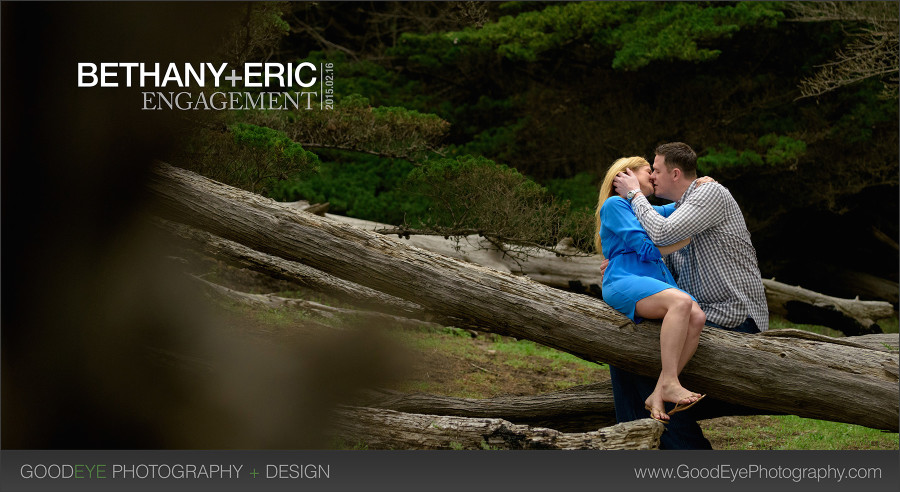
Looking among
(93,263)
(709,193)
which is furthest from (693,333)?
(93,263)

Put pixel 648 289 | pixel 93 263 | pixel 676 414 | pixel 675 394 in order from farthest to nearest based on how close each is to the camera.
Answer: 1. pixel 93 263
2. pixel 676 414
3. pixel 648 289
4. pixel 675 394

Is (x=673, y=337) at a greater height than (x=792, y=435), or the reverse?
(x=673, y=337)

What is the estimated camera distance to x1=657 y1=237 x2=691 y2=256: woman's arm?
14.1ft

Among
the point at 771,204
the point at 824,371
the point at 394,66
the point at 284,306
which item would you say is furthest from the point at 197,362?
the point at 771,204

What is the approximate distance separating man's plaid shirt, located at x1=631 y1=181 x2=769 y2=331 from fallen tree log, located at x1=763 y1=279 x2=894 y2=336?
5246 millimetres

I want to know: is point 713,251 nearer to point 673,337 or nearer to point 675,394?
point 673,337

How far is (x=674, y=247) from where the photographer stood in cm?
432

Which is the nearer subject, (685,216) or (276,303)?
(685,216)

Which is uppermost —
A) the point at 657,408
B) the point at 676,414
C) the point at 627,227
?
the point at 627,227

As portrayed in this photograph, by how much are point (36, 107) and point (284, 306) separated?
3.45 metres

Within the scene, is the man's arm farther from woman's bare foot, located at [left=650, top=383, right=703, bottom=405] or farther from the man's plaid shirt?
woman's bare foot, located at [left=650, top=383, right=703, bottom=405]

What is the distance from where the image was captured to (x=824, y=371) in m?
4.47

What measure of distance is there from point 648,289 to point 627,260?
0.21 meters

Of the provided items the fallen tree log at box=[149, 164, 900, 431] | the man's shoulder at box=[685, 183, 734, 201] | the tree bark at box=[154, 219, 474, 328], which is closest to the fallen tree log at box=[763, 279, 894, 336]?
the fallen tree log at box=[149, 164, 900, 431]
